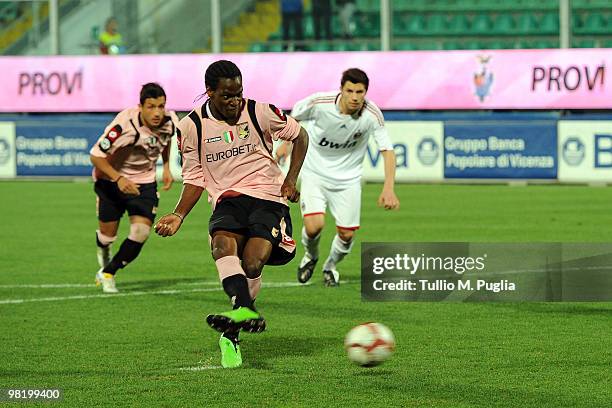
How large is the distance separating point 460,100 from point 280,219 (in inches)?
742

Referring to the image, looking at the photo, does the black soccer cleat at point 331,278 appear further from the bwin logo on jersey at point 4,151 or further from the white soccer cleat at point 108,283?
the bwin logo on jersey at point 4,151

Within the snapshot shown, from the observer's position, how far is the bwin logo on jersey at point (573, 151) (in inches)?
947

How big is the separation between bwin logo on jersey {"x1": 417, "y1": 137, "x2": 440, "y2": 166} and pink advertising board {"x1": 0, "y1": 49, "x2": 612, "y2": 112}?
6.25 feet

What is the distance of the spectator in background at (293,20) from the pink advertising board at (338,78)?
6.81 feet

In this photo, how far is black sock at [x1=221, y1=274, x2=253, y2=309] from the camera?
7910 mm

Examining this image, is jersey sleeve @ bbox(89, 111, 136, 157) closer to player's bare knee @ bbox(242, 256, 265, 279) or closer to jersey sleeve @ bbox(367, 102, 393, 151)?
jersey sleeve @ bbox(367, 102, 393, 151)

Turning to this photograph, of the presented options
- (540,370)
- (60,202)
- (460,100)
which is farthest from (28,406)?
(460,100)

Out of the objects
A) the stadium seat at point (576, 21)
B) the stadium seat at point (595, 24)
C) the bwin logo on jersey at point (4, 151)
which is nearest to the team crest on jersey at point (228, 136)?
the bwin logo on jersey at point (4, 151)

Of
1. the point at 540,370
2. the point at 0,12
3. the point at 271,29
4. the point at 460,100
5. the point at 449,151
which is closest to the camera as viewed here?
the point at 540,370

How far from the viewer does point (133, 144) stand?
40.5ft

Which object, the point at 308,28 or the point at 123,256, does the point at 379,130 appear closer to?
the point at 123,256

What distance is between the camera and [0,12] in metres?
34.7

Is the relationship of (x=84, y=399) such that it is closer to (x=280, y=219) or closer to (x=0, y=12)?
(x=280, y=219)

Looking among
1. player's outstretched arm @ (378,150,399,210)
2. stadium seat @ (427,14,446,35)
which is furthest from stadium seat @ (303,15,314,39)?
player's outstretched arm @ (378,150,399,210)
